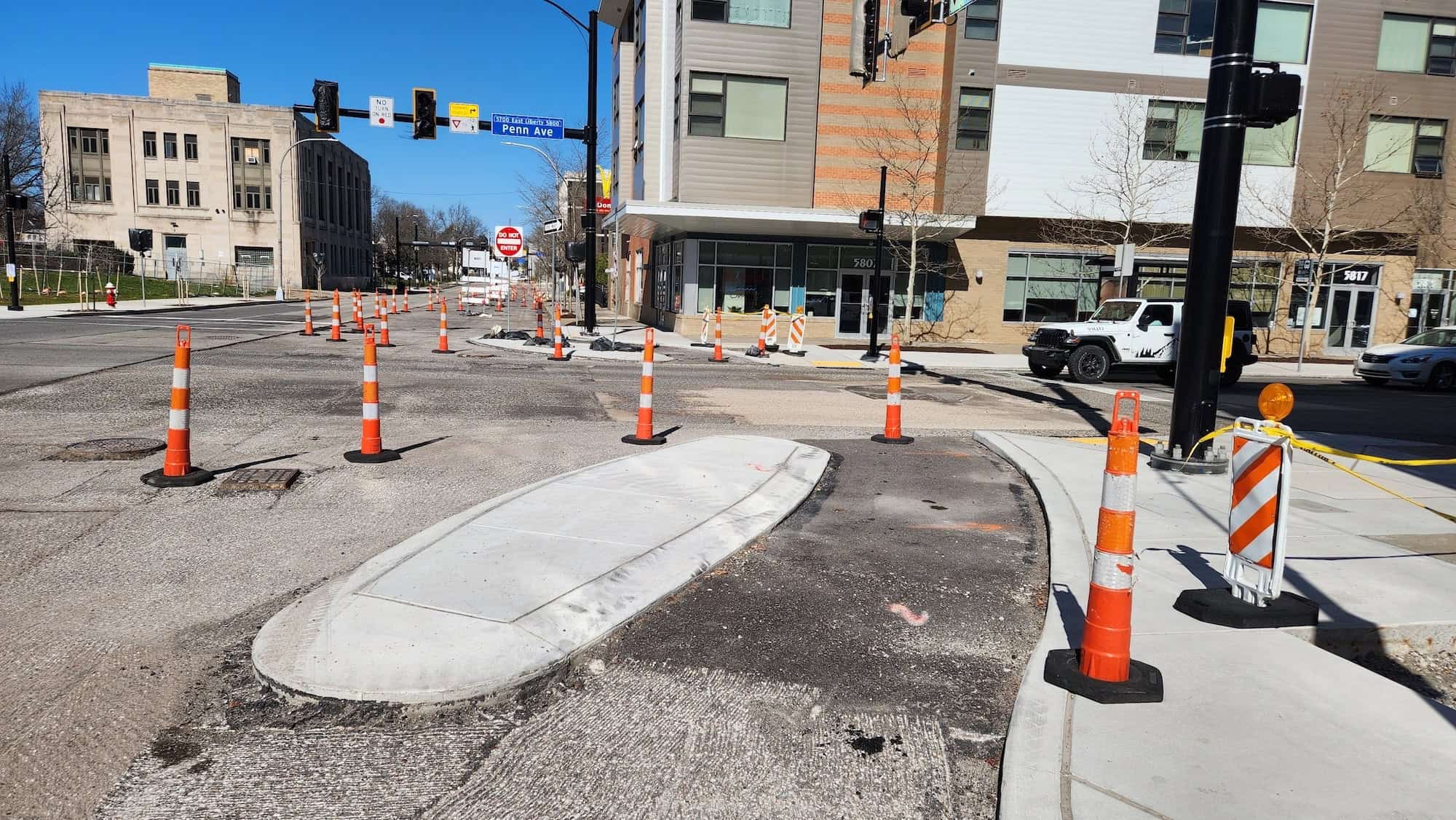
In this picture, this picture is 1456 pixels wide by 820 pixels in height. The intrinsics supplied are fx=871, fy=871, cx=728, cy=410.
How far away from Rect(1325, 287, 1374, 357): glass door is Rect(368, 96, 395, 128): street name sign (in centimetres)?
3114

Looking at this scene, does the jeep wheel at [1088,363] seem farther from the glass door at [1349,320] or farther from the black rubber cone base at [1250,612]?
the glass door at [1349,320]

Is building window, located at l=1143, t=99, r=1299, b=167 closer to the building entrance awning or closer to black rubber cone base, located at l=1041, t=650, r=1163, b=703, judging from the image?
the building entrance awning

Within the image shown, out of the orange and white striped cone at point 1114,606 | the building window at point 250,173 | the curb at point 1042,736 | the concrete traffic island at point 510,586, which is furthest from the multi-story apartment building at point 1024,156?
the building window at point 250,173

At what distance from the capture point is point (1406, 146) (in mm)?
29000

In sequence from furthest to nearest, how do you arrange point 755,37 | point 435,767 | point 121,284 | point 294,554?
1. point 121,284
2. point 755,37
3. point 294,554
4. point 435,767

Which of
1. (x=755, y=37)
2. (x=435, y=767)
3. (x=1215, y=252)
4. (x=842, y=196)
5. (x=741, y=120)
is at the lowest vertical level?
(x=435, y=767)

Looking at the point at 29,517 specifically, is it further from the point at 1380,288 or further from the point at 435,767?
the point at 1380,288

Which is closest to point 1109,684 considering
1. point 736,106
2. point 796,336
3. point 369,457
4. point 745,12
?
point 369,457

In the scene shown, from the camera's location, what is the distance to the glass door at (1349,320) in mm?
30797

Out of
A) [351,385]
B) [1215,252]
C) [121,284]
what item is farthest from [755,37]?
[121,284]

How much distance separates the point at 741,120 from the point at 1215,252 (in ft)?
70.7

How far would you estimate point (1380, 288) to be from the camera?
3056 centimetres

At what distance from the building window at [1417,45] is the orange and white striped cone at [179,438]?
3516 centimetres

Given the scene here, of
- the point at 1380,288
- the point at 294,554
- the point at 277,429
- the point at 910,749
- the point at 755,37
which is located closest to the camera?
the point at 910,749
